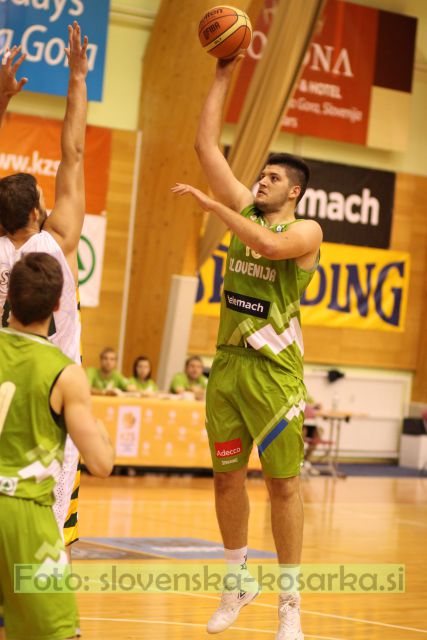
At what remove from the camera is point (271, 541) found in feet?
29.9

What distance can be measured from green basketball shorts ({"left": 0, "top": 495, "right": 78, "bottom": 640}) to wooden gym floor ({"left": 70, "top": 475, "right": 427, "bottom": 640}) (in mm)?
2086

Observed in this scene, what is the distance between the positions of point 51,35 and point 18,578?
12.3 m

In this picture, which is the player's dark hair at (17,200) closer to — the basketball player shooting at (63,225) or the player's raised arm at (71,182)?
the basketball player shooting at (63,225)

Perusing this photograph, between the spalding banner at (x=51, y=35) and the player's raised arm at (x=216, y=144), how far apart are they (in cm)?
937

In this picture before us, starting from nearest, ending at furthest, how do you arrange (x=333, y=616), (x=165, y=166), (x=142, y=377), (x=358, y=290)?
1. (x=333, y=616)
2. (x=142, y=377)
3. (x=165, y=166)
4. (x=358, y=290)

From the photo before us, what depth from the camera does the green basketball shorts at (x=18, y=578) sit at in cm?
330

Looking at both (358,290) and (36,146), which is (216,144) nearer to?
(36,146)

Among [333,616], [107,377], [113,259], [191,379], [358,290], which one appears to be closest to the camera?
[333,616]

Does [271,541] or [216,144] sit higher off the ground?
[216,144]

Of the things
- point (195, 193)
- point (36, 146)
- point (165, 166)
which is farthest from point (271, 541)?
point (36, 146)

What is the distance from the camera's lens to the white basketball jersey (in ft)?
14.6

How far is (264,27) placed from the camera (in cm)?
1605

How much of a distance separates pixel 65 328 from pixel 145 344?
427 inches

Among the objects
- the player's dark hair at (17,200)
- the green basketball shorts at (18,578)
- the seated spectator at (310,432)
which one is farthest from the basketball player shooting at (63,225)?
the seated spectator at (310,432)
